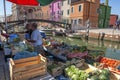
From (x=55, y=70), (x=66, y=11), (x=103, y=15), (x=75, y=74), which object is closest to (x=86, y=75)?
(x=75, y=74)

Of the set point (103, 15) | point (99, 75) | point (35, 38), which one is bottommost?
point (99, 75)

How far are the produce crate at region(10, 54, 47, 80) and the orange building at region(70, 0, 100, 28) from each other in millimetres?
25687

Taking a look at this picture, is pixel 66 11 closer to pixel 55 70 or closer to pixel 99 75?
pixel 55 70

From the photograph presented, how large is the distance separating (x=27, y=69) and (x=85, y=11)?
1058 inches

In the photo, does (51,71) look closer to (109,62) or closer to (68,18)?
(109,62)

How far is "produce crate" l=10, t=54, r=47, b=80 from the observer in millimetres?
3219

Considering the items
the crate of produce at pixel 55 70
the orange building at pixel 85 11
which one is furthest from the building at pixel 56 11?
the crate of produce at pixel 55 70

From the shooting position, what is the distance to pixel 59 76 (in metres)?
4.16

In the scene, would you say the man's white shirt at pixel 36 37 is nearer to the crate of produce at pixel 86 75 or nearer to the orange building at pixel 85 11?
the crate of produce at pixel 86 75

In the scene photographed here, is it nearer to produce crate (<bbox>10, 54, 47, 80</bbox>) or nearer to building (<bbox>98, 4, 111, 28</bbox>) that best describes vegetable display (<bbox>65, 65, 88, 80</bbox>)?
produce crate (<bbox>10, 54, 47, 80</bbox>)

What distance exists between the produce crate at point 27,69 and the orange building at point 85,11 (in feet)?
84.3

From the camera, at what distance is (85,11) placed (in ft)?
95.1

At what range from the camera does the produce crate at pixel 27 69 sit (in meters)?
3.22

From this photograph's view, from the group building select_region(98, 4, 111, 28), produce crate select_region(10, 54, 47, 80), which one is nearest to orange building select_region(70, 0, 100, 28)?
building select_region(98, 4, 111, 28)
